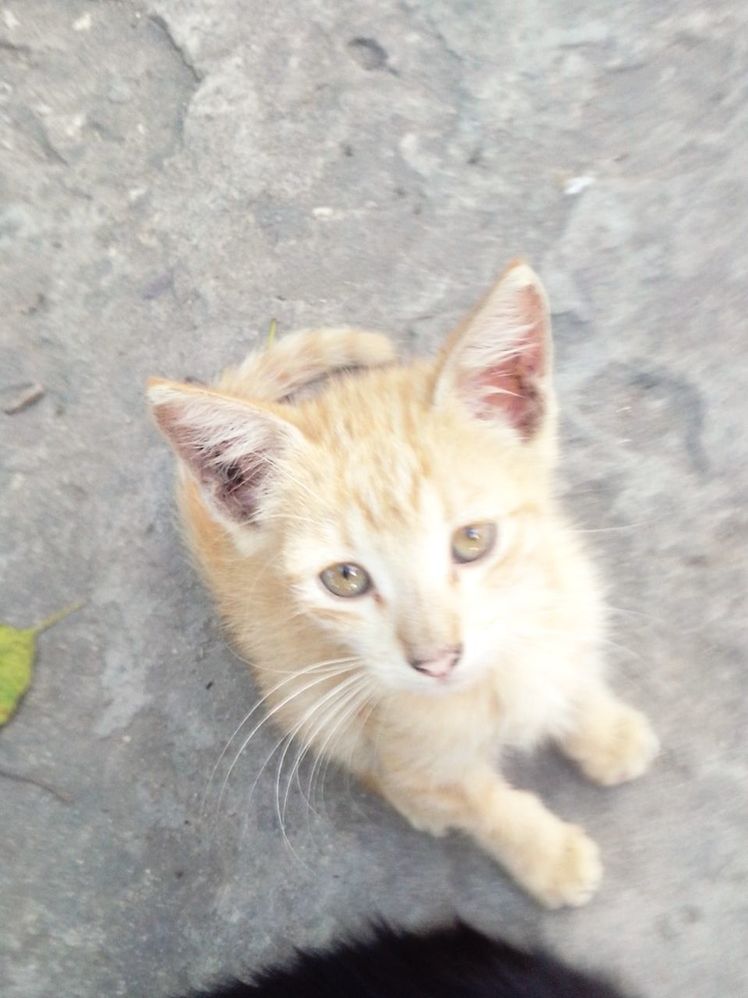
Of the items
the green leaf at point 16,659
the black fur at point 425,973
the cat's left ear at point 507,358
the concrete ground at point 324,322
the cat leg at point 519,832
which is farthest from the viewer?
the green leaf at point 16,659

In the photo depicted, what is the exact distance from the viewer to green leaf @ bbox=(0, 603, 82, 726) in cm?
170

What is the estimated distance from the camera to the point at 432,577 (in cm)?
110

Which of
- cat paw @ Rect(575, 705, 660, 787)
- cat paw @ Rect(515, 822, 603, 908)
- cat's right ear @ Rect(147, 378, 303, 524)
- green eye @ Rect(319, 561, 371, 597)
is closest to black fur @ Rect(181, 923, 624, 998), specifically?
cat paw @ Rect(515, 822, 603, 908)

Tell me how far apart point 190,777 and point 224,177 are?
1362 mm

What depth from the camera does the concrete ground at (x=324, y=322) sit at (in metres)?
1.53

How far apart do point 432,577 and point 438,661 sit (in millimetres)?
105

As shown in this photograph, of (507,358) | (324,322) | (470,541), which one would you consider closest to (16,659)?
(324,322)

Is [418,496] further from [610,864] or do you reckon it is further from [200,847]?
[200,847]

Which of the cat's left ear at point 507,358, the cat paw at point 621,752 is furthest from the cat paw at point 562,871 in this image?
the cat's left ear at point 507,358

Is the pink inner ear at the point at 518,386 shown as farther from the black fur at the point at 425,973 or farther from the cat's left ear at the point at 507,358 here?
the black fur at the point at 425,973

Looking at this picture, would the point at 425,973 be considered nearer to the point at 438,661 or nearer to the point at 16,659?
the point at 438,661

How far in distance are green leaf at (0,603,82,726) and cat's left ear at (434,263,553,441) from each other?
1021mm

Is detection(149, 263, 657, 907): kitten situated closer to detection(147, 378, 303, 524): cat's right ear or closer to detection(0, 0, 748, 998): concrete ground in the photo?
detection(147, 378, 303, 524): cat's right ear

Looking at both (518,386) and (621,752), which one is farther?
(621,752)
